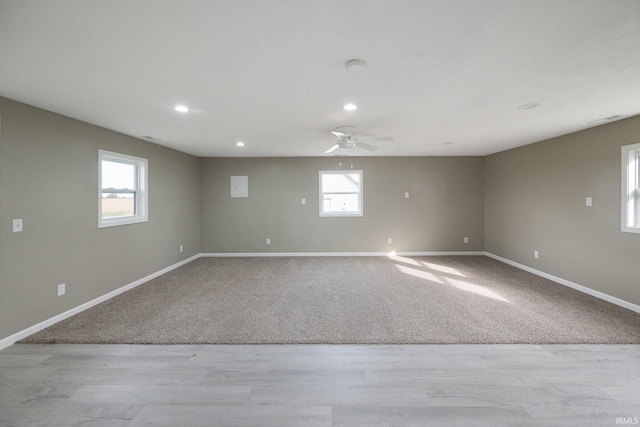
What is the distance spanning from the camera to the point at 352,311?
3.26m

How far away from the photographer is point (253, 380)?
6.73ft

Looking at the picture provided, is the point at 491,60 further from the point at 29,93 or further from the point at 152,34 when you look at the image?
the point at 29,93

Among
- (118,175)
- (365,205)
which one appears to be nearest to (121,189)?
(118,175)

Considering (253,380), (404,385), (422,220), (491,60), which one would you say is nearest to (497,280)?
(422,220)

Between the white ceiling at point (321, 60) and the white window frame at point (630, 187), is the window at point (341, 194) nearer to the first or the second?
the white ceiling at point (321, 60)

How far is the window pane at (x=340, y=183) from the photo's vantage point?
6434 millimetres

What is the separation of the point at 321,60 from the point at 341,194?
4630 millimetres

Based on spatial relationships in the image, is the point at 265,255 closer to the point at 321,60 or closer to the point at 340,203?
the point at 340,203

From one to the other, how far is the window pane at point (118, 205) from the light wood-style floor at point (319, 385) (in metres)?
1.90

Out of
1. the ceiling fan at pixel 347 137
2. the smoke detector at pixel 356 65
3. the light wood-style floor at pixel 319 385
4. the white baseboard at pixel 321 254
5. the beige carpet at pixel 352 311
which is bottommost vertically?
the light wood-style floor at pixel 319 385

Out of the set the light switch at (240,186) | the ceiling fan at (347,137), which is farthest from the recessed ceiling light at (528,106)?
the light switch at (240,186)

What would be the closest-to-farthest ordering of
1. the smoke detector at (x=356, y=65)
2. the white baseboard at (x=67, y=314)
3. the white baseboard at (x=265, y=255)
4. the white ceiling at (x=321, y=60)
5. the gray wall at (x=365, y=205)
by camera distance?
1. the white ceiling at (x=321, y=60)
2. the smoke detector at (x=356, y=65)
3. the white baseboard at (x=67, y=314)
4. the white baseboard at (x=265, y=255)
5. the gray wall at (x=365, y=205)

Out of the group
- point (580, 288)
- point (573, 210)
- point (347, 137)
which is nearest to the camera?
point (347, 137)

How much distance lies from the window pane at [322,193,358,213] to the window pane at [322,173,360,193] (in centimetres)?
12
